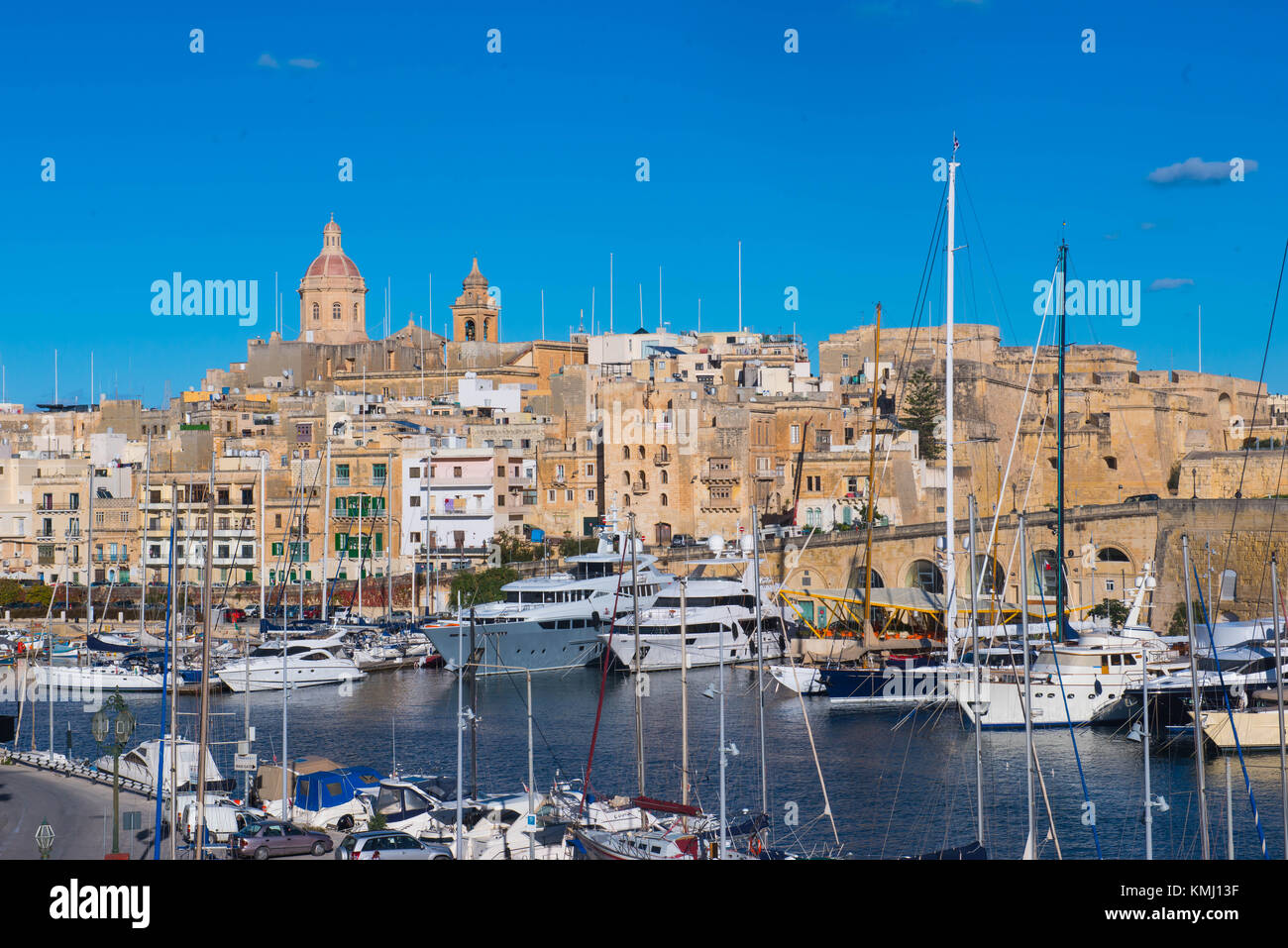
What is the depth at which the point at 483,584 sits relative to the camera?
4638 centimetres

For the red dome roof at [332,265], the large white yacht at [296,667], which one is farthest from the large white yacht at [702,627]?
the red dome roof at [332,265]

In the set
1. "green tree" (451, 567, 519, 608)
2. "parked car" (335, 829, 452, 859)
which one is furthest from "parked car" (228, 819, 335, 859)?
"green tree" (451, 567, 519, 608)

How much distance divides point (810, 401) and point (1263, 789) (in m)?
33.3

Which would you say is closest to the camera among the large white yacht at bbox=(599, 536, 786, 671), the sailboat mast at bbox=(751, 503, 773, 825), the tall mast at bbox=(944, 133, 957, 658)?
the sailboat mast at bbox=(751, 503, 773, 825)

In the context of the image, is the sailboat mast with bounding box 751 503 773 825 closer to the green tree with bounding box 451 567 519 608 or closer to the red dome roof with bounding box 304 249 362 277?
the green tree with bounding box 451 567 519 608

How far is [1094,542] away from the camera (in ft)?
145

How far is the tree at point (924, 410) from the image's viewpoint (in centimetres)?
5382

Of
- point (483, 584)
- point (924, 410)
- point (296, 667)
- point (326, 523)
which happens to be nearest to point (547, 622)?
point (296, 667)

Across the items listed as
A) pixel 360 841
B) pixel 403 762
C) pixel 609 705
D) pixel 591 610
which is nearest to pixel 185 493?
pixel 591 610

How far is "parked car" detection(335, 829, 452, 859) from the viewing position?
658 inches

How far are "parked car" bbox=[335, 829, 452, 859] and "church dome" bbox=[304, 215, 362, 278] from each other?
60.6m

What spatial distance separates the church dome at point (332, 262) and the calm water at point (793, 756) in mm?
40562

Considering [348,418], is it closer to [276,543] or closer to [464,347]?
[276,543]

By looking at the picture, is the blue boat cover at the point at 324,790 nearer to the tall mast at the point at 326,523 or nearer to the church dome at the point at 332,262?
the tall mast at the point at 326,523
